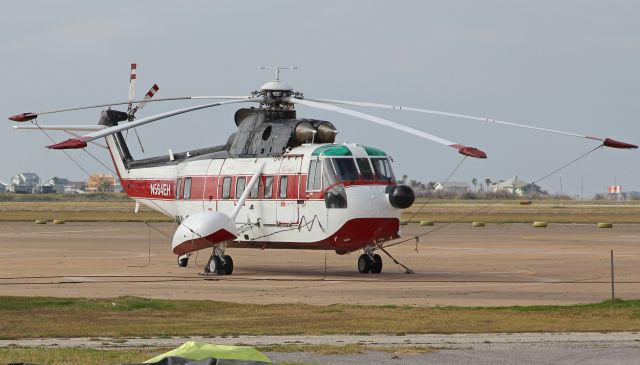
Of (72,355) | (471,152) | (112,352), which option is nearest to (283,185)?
(471,152)

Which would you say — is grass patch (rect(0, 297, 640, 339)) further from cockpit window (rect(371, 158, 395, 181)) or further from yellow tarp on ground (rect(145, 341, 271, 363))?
cockpit window (rect(371, 158, 395, 181))

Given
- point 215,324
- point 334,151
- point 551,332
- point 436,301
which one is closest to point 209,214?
point 334,151

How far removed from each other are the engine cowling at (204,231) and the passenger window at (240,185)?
1537 mm

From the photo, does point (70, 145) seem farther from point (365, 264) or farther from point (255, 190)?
point (365, 264)

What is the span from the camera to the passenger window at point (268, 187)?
1416 inches

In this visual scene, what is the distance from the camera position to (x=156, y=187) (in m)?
41.1

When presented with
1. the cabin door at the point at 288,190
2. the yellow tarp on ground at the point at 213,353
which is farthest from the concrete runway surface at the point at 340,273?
the yellow tarp on ground at the point at 213,353

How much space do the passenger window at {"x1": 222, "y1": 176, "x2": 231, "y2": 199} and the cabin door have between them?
2272 mm

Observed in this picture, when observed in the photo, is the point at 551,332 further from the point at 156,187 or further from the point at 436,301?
the point at 156,187

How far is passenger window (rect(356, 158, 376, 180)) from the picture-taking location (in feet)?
111

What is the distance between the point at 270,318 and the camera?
22.9m

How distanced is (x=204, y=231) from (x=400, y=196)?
5.78 meters

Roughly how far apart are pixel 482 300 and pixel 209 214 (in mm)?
10803

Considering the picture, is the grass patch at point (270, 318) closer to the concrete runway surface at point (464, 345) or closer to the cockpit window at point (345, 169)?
the concrete runway surface at point (464, 345)
